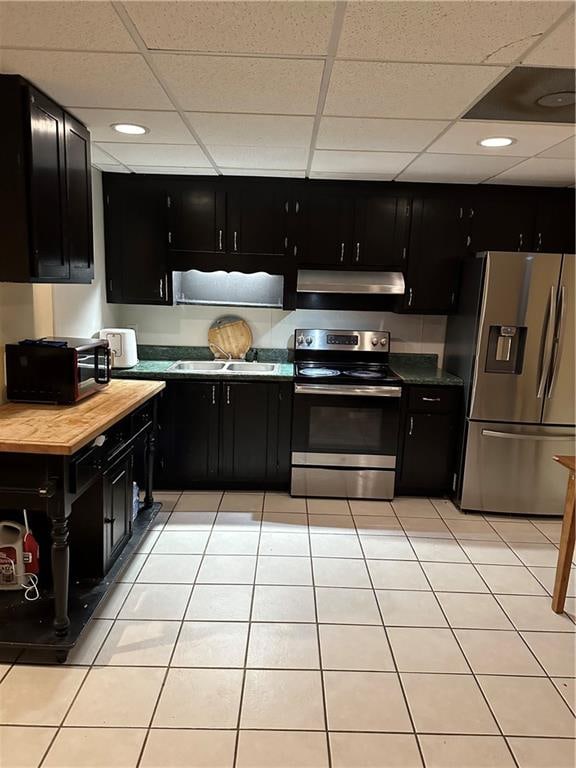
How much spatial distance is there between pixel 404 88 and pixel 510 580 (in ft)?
8.06

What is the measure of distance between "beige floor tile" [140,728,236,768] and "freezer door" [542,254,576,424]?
275 cm

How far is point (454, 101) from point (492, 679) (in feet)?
7.70

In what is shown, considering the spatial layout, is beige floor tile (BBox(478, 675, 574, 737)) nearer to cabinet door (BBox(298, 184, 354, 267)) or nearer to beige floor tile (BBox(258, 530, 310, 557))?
beige floor tile (BBox(258, 530, 310, 557))

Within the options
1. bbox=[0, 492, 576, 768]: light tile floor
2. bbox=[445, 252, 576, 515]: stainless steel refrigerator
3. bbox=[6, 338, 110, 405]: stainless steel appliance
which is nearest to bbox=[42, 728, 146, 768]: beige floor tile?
bbox=[0, 492, 576, 768]: light tile floor

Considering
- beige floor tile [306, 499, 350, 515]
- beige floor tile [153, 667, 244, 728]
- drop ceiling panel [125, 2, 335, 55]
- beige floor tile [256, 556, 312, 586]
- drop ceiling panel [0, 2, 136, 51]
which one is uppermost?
drop ceiling panel [125, 2, 335, 55]

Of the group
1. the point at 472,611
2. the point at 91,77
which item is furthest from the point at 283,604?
the point at 91,77

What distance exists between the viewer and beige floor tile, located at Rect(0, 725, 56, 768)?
1591mm

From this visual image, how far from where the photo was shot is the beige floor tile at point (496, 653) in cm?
206

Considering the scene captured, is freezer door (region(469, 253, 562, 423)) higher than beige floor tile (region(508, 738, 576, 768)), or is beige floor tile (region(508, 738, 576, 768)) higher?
freezer door (region(469, 253, 562, 423))

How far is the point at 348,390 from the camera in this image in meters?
3.52

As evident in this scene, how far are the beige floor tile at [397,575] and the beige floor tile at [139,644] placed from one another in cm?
107

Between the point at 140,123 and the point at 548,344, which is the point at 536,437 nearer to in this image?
the point at 548,344

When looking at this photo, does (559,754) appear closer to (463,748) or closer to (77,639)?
(463,748)

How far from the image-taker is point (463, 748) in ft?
5.56
